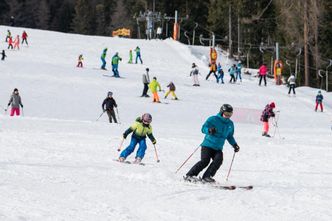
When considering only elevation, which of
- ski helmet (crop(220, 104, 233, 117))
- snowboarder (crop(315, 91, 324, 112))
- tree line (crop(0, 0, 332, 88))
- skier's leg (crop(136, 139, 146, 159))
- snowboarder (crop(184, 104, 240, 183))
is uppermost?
tree line (crop(0, 0, 332, 88))

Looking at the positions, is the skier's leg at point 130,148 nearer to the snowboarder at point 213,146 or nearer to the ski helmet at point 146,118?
the ski helmet at point 146,118

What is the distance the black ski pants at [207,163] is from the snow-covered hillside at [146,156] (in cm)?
32

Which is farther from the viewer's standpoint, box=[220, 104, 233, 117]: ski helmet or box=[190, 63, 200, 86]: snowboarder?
box=[190, 63, 200, 86]: snowboarder

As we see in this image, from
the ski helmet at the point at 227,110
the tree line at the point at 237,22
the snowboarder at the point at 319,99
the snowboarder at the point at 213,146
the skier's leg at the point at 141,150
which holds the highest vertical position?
the tree line at the point at 237,22

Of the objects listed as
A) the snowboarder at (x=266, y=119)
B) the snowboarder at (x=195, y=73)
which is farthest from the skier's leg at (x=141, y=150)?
the snowboarder at (x=195, y=73)

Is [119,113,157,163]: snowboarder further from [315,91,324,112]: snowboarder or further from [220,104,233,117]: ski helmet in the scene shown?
[315,91,324,112]: snowboarder

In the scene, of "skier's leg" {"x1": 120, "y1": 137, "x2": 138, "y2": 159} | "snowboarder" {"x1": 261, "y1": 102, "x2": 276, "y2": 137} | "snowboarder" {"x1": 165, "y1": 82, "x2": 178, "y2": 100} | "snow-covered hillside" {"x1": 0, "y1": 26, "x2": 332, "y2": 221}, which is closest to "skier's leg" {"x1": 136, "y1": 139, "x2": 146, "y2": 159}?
"skier's leg" {"x1": 120, "y1": 137, "x2": 138, "y2": 159}

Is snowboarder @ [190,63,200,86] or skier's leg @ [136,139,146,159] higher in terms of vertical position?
snowboarder @ [190,63,200,86]

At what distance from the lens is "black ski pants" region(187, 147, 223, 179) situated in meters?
9.12

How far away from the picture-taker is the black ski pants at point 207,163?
9.12 m

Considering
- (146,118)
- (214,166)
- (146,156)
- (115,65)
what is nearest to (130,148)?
(146,118)

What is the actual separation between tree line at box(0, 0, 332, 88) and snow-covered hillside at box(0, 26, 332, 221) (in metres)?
9.67

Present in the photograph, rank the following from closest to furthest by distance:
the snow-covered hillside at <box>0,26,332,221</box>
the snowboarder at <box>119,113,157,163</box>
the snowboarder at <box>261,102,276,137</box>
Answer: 1. the snow-covered hillside at <box>0,26,332,221</box>
2. the snowboarder at <box>119,113,157,163</box>
3. the snowboarder at <box>261,102,276,137</box>

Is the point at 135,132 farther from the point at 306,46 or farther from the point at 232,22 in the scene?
the point at 232,22
